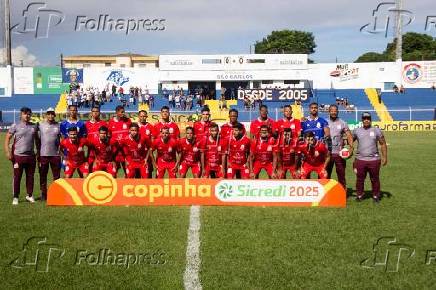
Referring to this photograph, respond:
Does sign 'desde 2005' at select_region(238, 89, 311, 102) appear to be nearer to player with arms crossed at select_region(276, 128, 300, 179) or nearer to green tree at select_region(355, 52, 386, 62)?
player with arms crossed at select_region(276, 128, 300, 179)

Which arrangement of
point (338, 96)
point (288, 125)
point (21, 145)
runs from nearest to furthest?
1. point (21, 145)
2. point (288, 125)
3. point (338, 96)

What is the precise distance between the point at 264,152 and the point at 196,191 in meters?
1.98

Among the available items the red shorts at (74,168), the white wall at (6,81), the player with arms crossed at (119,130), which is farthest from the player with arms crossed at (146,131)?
the white wall at (6,81)

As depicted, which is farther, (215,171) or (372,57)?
(372,57)

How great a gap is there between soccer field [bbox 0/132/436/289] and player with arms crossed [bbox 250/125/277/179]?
1475 millimetres

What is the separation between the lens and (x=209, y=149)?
38.1 feet

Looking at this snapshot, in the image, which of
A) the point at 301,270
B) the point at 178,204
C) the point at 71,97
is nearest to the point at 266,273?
the point at 301,270

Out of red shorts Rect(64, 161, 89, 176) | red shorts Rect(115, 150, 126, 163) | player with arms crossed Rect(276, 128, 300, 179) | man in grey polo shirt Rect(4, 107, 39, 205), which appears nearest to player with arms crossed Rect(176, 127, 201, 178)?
red shorts Rect(115, 150, 126, 163)

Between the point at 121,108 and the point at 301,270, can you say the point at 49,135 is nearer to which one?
the point at 121,108

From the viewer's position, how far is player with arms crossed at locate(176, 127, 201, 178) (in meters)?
11.7

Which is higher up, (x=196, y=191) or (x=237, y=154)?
(x=237, y=154)

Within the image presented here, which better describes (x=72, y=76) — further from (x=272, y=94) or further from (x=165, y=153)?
(x=165, y=153)

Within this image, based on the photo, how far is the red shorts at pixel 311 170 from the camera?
1158 cm

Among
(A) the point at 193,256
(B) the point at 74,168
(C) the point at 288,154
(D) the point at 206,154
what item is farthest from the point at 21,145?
(C) the point at 288,154
